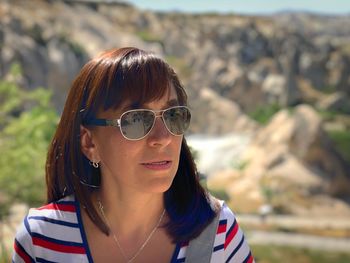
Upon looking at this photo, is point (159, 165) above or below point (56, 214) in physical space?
above

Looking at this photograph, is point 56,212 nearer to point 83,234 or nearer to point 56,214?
point 56,214

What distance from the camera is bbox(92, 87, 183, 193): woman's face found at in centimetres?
203

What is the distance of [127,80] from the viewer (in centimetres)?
200

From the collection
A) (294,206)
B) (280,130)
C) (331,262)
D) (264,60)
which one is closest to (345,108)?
(264,60)

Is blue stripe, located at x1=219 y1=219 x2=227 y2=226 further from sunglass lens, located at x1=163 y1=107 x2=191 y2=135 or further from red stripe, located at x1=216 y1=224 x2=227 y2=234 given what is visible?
sunglass lens, located at x1=163 y1=107 x2=191 y2=135

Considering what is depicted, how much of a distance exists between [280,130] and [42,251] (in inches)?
1347

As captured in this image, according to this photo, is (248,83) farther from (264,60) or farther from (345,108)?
(264,60)

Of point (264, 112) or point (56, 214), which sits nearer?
point (56, 214)

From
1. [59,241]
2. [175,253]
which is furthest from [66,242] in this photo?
[175,253]

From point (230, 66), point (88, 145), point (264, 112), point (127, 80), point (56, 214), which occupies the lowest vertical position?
point (264, 112)

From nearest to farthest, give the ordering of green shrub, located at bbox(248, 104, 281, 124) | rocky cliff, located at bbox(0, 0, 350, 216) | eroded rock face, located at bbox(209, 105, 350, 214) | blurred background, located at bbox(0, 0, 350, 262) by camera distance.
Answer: blurred background, located at bbox(0, 0, 350, 262) < eroded rock face, located at bbox(209, 105, 350, 214) < rocky cliff, located at bbox(0, 0, 350, 216) < green shrub, located at bbox(248, 104, 281, 124)

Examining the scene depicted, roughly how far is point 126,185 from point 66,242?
0.26 metres

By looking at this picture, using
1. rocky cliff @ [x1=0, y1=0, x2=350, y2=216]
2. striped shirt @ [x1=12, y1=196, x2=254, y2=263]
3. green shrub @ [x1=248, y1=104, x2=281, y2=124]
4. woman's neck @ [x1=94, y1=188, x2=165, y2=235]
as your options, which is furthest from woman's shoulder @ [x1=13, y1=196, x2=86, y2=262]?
green shrub @ [x1=248, y1=104, x2=281, y2=124]

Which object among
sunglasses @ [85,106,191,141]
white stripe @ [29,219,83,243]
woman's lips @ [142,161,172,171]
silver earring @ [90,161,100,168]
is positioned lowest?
white stripe @ [29,219,83,243]
